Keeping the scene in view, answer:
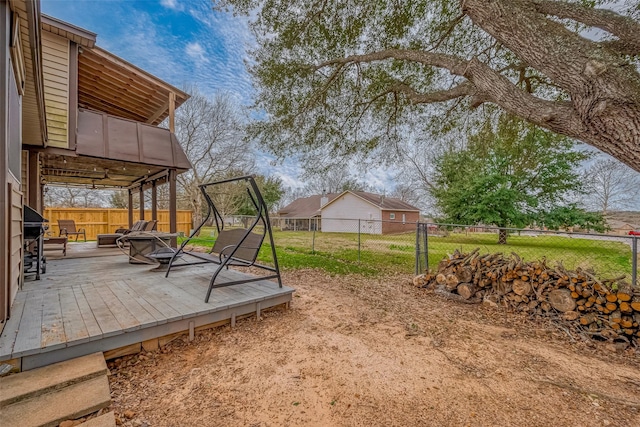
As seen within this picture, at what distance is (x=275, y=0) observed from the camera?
505 cm

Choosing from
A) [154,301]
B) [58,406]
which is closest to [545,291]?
[154,301]

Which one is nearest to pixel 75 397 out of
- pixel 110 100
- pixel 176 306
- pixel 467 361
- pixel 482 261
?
pixel 176 306

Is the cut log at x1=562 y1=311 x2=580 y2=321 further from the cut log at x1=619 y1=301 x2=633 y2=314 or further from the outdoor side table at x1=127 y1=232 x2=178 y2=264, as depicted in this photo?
the outdoor side table at x1=127 y1=232 x2=178 y2=264

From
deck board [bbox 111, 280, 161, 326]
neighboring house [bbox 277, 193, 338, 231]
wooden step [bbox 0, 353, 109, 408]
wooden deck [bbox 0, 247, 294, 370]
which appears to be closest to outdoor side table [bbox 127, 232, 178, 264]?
wooden deck [bbox 0, 247, 294, 370]

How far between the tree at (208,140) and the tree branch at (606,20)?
15807 mm

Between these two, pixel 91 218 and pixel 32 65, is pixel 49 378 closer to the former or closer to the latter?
pixel 32 65

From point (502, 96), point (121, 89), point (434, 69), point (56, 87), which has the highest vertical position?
point (121, 89)

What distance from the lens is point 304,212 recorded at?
95.6 feet

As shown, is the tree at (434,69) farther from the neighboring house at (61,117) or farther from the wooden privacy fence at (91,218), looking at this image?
the wooden privacy fence at (91,218)

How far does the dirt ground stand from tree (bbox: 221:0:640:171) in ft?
7.37

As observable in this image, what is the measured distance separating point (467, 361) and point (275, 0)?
20.8ft

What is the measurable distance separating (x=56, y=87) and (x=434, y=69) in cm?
781

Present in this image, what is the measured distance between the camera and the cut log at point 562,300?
11.0 feet

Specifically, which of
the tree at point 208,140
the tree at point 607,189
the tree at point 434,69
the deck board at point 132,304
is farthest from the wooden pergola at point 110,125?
the tree at point 607,189
